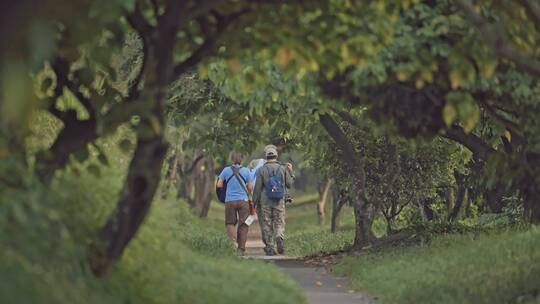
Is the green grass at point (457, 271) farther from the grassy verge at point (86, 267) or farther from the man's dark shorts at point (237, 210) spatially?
the man's dark shorts at point (237, 210)

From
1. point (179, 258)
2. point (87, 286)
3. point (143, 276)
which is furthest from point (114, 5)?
point (179, 258)

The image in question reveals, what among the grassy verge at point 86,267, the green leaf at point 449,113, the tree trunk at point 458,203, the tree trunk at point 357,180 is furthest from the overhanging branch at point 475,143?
the tree trunk at point 458,203

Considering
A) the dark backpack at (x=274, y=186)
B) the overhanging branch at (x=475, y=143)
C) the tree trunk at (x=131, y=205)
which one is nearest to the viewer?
the tree trunk at (x=131, y=205)

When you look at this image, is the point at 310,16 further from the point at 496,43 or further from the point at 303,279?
the point at 303,279

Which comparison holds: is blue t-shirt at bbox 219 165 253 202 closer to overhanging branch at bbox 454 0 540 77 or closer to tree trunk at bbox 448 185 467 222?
tree trunk at bbox 448 185 467 222

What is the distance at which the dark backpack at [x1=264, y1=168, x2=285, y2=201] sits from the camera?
76.3 ft

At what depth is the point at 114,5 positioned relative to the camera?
23.2ft

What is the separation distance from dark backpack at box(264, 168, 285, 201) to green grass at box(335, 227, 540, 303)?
3512mm

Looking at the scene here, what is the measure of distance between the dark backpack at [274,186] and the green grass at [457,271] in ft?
11.5

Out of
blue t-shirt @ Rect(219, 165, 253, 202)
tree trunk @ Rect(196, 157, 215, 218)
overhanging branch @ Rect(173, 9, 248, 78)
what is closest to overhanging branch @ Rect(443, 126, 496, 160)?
blue t-shirt @ Rect(219, 165, 253, 202)

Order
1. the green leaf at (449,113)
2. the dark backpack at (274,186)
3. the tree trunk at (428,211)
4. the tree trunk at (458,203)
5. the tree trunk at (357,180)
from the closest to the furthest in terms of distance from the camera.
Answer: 1. the green leaf at (449,113)
2. the tree trunk at (357,180)
3. the dark backpack at (274,186)
4. the tree trunk at (458,203)
5. the tree trunk at (428,211)

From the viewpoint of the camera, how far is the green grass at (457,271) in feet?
43.4

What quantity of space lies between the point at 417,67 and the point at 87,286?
125 inches

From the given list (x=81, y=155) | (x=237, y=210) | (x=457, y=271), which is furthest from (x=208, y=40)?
(x=237, y=210)
